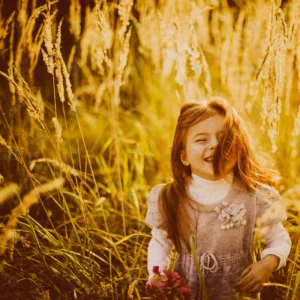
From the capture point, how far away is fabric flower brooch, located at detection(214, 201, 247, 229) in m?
1.38

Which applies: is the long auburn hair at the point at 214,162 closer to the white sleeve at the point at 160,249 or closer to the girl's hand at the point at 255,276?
the white sleeve at the point at 160,249

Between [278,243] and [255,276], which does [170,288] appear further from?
[278,243]

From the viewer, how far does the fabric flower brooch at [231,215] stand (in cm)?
138

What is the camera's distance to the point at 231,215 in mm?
1384

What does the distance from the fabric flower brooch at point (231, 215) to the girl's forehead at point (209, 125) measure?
0.77 ft

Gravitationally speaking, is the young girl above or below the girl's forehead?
below

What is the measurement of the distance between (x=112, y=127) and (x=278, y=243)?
3.77 ft

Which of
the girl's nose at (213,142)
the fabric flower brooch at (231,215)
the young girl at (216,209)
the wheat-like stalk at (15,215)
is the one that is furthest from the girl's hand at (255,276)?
the wheat-like stalk at (15,215)

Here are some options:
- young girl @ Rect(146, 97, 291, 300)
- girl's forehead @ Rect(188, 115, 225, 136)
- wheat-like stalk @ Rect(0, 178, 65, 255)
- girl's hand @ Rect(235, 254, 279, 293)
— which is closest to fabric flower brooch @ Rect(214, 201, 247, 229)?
young girl @ Rect(146, 97, 291, 300)

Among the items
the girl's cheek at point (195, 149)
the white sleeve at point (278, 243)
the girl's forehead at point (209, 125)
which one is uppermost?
the girl's forehead at point (209, 125)

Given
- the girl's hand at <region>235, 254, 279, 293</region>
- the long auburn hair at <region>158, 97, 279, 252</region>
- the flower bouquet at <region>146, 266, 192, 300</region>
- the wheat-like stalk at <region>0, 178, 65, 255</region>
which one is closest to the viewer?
the flower bouquet at <region>146, 266, 192, 300</region>

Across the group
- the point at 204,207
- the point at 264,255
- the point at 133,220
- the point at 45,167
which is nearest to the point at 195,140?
the point at 204,207

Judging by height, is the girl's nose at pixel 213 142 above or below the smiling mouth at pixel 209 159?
above

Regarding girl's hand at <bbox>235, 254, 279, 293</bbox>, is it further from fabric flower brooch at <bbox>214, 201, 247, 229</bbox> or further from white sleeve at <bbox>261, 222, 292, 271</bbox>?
fabric flower brooch at <bbox>214, 201, 247, 229</bbox>
